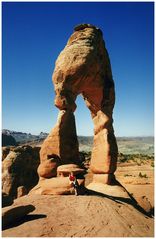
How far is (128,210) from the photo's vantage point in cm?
1112

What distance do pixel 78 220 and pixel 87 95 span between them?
10.4 metres

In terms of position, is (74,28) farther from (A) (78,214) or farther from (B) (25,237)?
(B) (25,237)

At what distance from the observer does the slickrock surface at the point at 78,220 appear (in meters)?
7.35

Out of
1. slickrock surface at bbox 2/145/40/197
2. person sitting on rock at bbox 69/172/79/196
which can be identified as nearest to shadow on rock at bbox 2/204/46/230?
person sitting on rock at bbox 69/172/79/196

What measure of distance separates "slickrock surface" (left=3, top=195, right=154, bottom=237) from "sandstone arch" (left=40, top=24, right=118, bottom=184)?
3.86 metres

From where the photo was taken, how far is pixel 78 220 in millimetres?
8250

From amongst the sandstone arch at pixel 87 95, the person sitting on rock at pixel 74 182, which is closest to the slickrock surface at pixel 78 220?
the person sitting on rock at pixel 74 182

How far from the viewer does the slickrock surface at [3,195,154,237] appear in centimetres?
735

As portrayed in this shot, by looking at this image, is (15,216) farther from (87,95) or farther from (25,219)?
(87,95)

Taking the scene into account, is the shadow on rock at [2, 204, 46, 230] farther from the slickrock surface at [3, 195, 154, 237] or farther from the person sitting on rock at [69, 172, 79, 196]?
the person sitting on rock at [69, 172, 79, 196]

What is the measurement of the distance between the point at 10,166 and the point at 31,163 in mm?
2148

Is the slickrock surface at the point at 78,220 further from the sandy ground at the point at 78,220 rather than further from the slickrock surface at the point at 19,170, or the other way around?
the slickrock surface at the point at 19,170

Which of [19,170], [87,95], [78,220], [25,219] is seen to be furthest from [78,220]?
[19,170]

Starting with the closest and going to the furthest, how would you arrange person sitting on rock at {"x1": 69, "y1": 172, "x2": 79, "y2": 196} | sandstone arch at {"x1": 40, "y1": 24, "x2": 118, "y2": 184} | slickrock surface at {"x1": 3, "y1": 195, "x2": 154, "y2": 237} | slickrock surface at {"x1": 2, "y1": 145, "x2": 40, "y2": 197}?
1. slickrock surface at {"x1": 3, "y1": 195, "x2": 154, "y2": 237}
2. person sitting on rock at {"x1": 69, "y1": 172, "x2": 79, "y2": 196}
3. sandstone arch at {"x1": 40, "y1": 24, "x2": 118, "y2": 184}
4. slickrock surface at {"x1": 2, "y1": 145, "x2": 40, "y2": 197}
